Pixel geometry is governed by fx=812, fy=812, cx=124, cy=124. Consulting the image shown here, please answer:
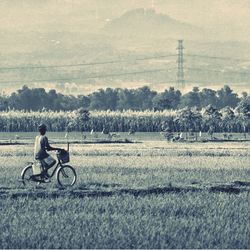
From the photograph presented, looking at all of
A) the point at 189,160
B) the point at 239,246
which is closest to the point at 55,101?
the point at 189,160

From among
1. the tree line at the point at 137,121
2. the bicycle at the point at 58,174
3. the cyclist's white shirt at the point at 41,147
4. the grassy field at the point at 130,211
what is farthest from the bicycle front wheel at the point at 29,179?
the tree line at the point at 137,121

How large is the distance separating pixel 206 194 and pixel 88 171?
1025cm

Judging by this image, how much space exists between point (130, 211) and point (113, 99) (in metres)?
166

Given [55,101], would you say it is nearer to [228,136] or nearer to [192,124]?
[192,124]

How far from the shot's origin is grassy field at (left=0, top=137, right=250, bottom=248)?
15.2 m

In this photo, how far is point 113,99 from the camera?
18525 centimetres

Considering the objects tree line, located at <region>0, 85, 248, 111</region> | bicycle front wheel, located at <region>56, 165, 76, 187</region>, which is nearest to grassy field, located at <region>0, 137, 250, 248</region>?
bicycle front wheel, located at <region>56, 165, 76, 187</region>

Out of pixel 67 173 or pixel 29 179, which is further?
pixel 67 173

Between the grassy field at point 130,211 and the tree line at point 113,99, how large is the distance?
5301 inches

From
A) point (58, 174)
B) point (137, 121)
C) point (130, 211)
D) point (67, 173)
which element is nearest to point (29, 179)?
point (58, 174)

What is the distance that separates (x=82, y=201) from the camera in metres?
21.3

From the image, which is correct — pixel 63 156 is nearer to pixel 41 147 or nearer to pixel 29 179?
pixel 41 147

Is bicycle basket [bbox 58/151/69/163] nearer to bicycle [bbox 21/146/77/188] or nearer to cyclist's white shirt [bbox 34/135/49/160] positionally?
bicycle [bbox 21/146/77/188]

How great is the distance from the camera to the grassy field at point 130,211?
15.2 metres
